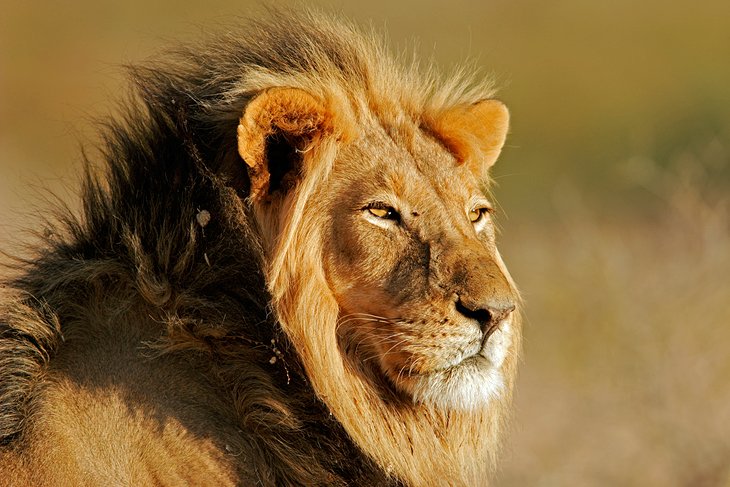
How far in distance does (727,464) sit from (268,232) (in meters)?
4.50

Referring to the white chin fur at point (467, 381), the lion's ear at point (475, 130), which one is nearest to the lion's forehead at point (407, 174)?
the lion's ear at point (475, 130)

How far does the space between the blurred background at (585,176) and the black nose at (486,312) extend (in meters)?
1.65

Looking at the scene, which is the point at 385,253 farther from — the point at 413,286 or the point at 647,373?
the point at 647,373

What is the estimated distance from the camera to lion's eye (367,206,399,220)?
457cm

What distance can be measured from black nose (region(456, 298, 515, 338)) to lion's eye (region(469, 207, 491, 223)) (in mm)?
629

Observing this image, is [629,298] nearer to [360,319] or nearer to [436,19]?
[360,319]

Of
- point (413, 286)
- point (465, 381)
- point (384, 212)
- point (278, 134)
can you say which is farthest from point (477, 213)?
point (278, 134)

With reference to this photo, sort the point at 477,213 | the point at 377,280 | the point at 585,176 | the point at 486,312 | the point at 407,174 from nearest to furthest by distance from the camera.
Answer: the point at 486,312, the point at 377,280, the point at 407,174, the point at 477,213, the point at 585,176

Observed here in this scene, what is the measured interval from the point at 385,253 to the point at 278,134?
60cm

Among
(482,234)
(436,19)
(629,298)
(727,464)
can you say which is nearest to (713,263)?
(629,298)

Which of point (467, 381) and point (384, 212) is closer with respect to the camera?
point (467, 381)

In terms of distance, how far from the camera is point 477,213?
5.00m

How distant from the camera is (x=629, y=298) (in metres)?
8.88

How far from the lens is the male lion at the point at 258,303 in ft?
14.1
